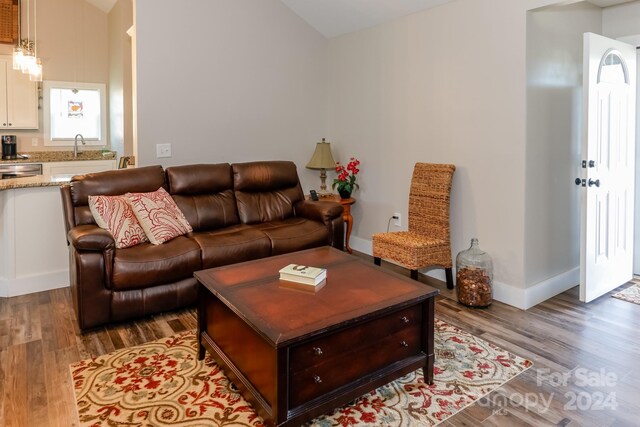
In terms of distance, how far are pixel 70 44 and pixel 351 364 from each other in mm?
7300

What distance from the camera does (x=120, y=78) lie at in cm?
621

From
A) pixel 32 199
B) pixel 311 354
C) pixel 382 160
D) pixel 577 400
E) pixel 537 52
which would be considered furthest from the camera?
pixel 382 160

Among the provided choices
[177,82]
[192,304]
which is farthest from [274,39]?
[192,304]

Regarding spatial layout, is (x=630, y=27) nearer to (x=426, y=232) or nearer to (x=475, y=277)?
(x=426, y=232)

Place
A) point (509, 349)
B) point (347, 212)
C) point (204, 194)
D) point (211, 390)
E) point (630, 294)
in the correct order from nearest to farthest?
point (211, 390)
point (509, 349)
point (630, 294)
point (204, 194)
point (347, 212)

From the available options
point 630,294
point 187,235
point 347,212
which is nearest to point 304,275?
point 187,235

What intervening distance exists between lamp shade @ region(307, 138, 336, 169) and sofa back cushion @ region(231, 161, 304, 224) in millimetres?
471

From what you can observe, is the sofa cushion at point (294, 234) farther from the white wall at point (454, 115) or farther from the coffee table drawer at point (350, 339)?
the coffee table drawer at point (350, 339)

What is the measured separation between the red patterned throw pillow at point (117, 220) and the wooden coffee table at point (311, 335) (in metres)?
1.03

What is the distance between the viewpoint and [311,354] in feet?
6.09

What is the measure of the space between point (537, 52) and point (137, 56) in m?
3.33

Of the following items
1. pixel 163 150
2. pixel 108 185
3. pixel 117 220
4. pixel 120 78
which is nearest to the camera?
pixel 117 220

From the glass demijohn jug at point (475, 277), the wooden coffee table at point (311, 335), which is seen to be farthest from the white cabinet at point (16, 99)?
the glass demijohn jug at point (475, 277)

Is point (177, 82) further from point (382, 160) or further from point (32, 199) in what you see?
point (382, 160)
